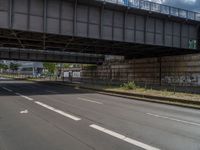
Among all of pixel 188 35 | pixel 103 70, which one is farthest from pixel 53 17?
pixel 103 70

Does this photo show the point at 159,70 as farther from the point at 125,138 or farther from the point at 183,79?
the point at 125,138

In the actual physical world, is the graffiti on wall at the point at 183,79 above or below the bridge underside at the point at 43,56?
below

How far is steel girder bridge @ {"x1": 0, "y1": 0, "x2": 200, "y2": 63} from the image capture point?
93.6 ft

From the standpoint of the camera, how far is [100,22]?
109 ft

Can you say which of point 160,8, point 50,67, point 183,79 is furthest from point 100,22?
point 50,67

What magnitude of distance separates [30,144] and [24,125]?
281 cm

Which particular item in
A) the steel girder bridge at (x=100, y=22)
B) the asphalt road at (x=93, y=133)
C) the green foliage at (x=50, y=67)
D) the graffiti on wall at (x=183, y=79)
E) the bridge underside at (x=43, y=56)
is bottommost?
the asphalt road at (x=93, y=133)

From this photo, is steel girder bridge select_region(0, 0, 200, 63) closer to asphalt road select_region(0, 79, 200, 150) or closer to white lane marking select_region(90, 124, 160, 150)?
asphalt road select_region(0, 79, 200, 150)

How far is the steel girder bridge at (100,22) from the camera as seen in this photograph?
93.6ft

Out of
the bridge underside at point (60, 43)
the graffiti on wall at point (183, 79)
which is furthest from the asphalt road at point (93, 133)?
the graffiti on wall at point (183, 79)

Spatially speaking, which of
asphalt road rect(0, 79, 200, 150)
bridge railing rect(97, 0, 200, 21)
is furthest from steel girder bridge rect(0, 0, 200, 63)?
asphalt road rect(0, 79, 200, 150)

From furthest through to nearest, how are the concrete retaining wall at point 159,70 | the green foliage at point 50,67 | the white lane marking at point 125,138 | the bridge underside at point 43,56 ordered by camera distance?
the green foliage at point 50,67
the bridge underside at point 43,56
the concrete retaining wall at point 159,70
the white lane marking at point 125,138

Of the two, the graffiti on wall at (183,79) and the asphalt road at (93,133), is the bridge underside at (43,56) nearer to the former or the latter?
the graffiti on wall at (183,79)

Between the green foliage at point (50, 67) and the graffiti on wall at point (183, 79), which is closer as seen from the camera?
the graffiti on wall at point (183, 79)
